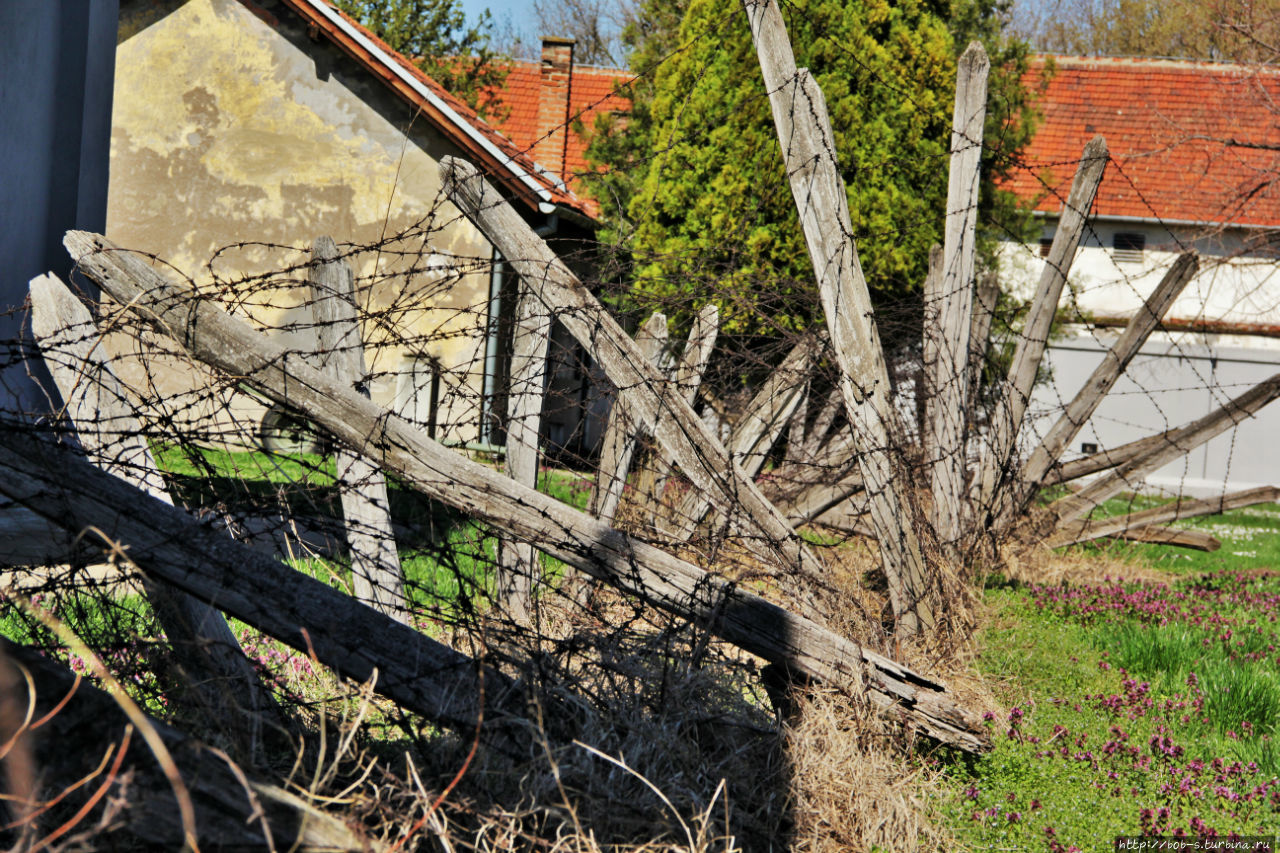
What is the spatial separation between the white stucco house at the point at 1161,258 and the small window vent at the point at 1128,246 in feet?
0.10

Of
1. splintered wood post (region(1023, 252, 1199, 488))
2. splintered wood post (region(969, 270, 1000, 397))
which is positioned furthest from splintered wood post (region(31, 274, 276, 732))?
splintered wood post (region(1023, 252, 1199, 488))

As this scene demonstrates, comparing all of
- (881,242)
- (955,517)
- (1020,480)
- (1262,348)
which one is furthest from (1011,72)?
(1262,348)

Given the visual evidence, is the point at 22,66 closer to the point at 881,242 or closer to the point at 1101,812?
the point at 1101,812

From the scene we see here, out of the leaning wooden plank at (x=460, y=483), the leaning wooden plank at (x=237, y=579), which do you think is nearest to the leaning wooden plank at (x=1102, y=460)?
the leaning wooden plank at (x=460, y=483)

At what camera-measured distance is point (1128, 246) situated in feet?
70.4

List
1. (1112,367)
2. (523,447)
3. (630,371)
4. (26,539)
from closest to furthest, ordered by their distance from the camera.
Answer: (26,539) < (630,371) < (523,447) < (1112,367)

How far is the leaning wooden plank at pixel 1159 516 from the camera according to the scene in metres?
7.84

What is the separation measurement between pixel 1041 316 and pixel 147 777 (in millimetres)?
5992

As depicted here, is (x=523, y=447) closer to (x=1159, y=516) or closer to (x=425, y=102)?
(x=1159, y=516)

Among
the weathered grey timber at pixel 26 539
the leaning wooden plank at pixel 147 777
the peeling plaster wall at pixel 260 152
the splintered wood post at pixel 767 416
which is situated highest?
the peeling plaster wall at pixel 260 152

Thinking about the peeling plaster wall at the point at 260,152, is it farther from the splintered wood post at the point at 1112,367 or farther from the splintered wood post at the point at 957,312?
the splintered wood post at the point at 957,312

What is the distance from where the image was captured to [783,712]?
3555 mm

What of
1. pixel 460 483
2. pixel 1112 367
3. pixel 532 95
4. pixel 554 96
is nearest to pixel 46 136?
pixel 460 483

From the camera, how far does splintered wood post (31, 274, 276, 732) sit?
2.77 meters
